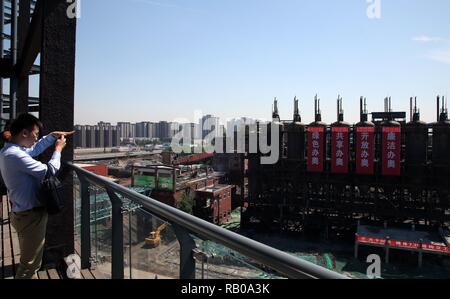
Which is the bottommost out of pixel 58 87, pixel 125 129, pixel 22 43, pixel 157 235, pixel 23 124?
pixel 157 235

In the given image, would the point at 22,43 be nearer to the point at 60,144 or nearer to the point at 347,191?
the point at 60,144

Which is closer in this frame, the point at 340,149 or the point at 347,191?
the point at 340,149

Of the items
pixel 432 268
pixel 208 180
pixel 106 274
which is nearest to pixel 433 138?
pixel 432 268

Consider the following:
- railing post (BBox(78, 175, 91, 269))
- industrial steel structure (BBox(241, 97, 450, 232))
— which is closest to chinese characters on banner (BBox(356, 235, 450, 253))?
industrial steel structure (BBox(241, 97, 450, 232))

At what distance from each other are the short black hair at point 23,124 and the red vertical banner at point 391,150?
24.9 meters

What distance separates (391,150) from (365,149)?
68.7 inches

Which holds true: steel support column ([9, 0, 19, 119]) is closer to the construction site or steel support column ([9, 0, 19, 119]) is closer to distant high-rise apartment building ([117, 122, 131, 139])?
the construction site

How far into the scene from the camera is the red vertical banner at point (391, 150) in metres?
23.2

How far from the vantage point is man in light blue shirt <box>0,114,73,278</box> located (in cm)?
193

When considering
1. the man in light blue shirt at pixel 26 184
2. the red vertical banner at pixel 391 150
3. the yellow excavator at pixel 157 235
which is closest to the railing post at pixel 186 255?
the yellow excavator at pixel 157 235

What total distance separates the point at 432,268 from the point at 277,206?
11.2 m

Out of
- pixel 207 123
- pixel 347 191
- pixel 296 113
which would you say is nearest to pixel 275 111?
pixel 296 113

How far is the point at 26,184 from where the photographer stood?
2.01 m
